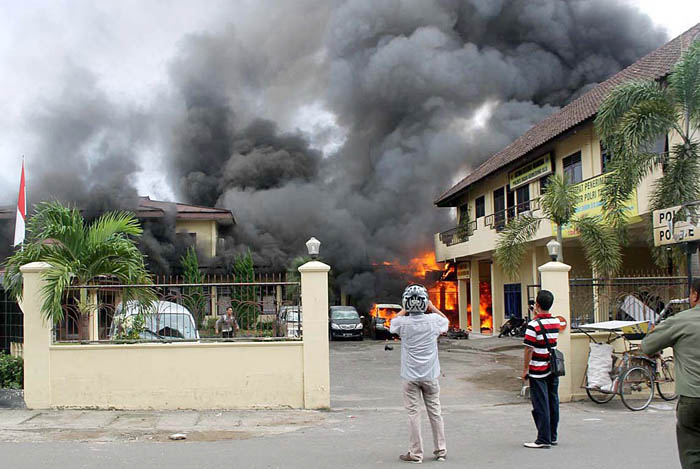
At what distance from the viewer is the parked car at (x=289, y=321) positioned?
862 centimetres

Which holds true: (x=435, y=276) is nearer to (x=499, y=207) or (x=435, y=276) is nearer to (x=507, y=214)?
(x=499, y=207)

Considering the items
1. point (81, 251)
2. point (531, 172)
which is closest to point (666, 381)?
point (81, 251)

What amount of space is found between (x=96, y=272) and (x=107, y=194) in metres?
17.9

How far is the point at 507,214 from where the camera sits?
2308 cm

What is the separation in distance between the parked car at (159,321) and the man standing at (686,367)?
19.9 ft

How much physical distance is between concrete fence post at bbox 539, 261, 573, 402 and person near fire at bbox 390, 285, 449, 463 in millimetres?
3879

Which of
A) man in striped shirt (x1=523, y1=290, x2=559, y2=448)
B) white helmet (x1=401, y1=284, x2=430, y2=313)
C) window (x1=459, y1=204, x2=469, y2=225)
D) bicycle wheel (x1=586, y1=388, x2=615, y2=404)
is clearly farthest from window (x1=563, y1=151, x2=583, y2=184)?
white helmet (x1=401, y1=284, x2=430, y2=313)

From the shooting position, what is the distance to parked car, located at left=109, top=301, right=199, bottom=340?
8.67m

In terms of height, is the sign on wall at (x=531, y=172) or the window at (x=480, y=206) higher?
the sign on wall at (x=531, y=172)

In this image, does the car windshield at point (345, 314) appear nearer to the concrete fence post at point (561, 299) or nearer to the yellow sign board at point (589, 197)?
the yellow sign board at point (589, 197)

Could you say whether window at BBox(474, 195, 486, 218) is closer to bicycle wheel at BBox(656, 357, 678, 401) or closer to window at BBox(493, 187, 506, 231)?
window at BBox(493, 187, 506, 231)

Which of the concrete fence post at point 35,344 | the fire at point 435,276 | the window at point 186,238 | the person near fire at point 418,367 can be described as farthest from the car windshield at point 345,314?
the person near fire at point 418,367

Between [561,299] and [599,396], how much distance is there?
4.85ft

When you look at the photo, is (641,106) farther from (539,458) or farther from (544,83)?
(544,83)
